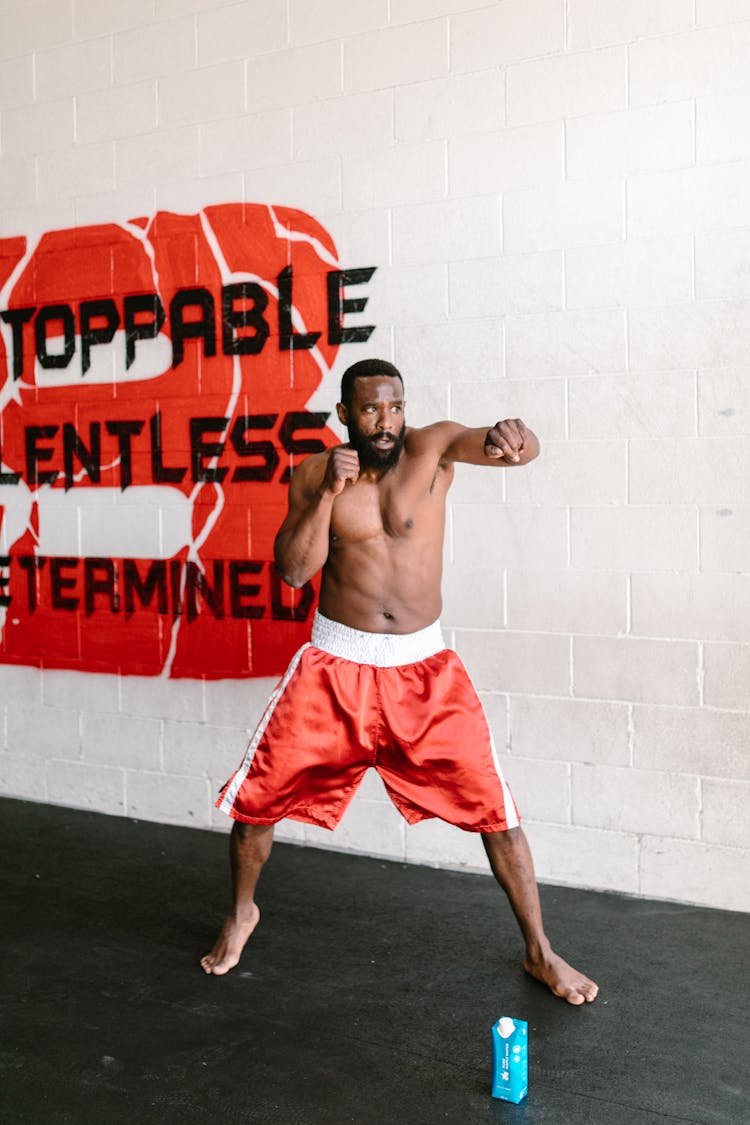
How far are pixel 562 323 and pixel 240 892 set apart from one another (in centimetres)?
192

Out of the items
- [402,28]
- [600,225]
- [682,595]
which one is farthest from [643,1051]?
[402,28]

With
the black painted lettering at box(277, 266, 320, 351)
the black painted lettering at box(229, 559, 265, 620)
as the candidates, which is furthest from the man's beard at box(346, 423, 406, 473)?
the black painted lettering at box(229, 559, 265, 620)

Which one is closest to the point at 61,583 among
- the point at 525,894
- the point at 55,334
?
the point at 55,334

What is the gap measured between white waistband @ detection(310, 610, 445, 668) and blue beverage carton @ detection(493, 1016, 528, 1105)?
0.91 m

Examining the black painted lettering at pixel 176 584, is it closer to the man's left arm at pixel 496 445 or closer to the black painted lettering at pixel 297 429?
the black painted lettering at pixel 297 429

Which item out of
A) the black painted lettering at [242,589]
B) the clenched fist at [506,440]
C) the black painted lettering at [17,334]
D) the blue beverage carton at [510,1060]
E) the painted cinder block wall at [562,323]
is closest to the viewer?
the blue beverage carton at [510,1060]

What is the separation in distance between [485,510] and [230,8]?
2005 mm

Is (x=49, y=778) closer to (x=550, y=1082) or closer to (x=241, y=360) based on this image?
(x=241, y=360)

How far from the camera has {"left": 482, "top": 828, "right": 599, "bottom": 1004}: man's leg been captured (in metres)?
2.67

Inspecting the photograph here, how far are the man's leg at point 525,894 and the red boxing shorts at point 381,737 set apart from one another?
0.17 ft

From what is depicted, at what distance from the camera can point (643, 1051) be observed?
237 cm

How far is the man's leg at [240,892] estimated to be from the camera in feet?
9.24

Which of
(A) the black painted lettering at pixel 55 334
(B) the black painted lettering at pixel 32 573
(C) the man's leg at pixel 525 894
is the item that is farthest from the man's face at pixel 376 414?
(B) the black painted lettering at pixel 32 573

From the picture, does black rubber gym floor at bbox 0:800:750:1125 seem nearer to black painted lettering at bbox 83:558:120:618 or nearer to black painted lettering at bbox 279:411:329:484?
black painted lettering at bbox 83:558:120:618
